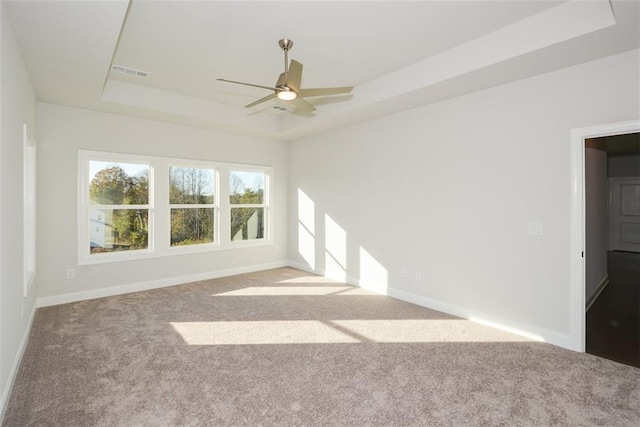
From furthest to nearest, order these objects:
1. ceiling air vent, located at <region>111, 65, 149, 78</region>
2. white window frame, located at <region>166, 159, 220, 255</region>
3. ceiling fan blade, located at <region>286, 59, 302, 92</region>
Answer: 1. white window frame, located at <region>166, 159, 220, 255</region>
2. ceiling air vent, located at <region>111, 65, 149, 78</region>
3. ceiling fan blade, located at <region>286, 59, 302, 92</region>

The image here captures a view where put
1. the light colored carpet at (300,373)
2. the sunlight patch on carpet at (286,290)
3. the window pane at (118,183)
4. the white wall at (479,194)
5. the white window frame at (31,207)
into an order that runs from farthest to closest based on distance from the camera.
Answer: the sunlight patch on carpet at (286,290) < the window pane at (118,183) < the white window frame at (31,207) < the white wall at (479,194) < the light colored carpet at (300,373)

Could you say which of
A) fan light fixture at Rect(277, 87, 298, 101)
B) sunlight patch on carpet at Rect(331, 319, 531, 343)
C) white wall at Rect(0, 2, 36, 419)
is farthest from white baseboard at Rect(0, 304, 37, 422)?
fan light fixture at Rect(277, 87, 298, 101)

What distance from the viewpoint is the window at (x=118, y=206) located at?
491 centimetres

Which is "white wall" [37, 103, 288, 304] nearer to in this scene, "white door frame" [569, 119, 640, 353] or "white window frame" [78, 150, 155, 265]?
"white window frame" [78, 150, 155, 265]

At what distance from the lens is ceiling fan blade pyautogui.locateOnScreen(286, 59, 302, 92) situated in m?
2.94

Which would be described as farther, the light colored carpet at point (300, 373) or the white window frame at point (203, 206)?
the white window frame at point (203, 206)

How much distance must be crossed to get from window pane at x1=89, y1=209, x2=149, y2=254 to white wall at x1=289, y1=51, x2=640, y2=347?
10.6 feet

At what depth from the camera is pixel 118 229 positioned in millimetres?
5141

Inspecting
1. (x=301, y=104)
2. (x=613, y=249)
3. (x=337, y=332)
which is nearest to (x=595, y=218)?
(x=337, y=332)

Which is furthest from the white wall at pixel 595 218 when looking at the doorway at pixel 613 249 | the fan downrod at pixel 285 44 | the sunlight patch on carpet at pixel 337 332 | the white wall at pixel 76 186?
the white wall at pixel 76 186

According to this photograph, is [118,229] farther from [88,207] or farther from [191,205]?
[191,205]

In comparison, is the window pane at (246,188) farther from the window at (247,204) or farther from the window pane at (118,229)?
the window pane at (118,229)

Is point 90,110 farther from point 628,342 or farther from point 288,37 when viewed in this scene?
point 628,342

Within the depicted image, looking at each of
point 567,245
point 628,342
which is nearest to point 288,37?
point 567,245
